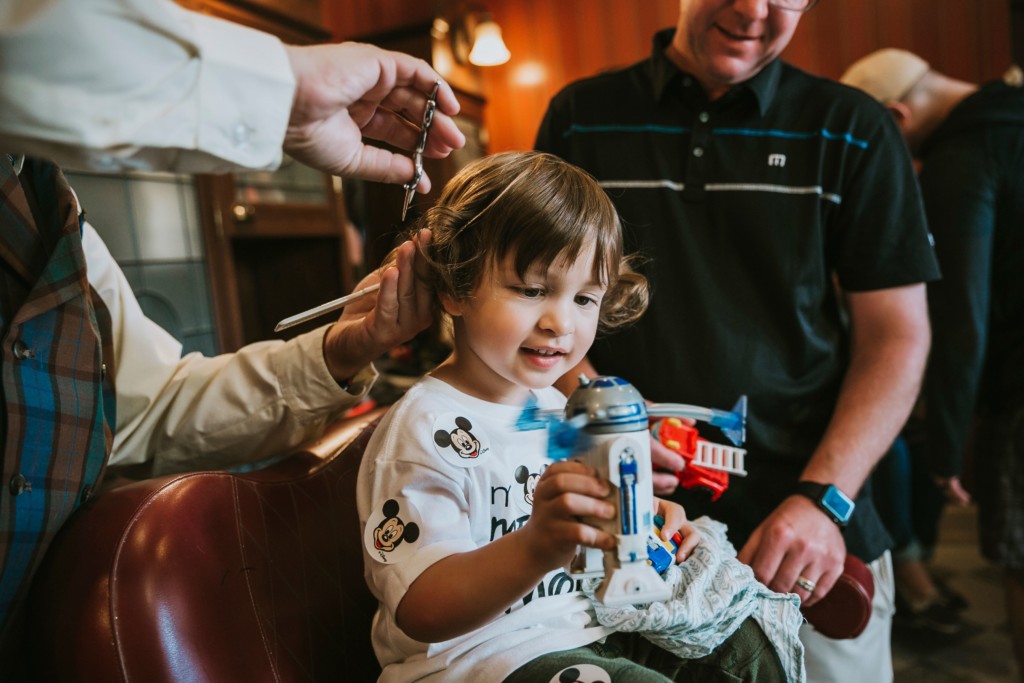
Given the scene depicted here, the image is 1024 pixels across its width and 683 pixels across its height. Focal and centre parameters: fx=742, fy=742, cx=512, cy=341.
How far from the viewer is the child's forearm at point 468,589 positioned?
28.2 inches

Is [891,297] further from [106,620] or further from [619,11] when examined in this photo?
[619,11]

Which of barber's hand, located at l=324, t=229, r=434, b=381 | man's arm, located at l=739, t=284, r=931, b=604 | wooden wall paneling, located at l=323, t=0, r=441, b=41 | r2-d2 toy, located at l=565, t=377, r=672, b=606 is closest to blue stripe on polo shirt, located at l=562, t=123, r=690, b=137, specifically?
man's arm, located at l=739, t=284, r=931, b=604

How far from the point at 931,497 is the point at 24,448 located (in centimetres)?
316

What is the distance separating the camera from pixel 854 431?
132 cm

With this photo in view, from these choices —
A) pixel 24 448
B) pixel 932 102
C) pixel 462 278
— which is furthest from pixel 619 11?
pixel 24 448

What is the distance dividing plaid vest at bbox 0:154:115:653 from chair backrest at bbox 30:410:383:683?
0.04 m

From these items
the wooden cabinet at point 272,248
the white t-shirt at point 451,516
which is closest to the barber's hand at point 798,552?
the white t-shirt at point 451,516

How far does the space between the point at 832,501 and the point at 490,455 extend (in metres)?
0.66

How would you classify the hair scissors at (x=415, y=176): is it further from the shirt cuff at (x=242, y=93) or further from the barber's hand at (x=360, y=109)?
the shirt cuff at (x=242, y=93)

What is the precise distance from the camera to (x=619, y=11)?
4.21 meters

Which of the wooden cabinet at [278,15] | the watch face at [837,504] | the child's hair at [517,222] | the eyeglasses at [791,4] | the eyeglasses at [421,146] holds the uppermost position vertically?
the wooden cabinet at [278,15]

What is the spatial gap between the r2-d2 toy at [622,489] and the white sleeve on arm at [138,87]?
1.33ft

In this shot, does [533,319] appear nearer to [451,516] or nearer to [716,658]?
[451,516]

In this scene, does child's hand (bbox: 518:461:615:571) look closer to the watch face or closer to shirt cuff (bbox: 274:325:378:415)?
shirt cuff (bbox: 274:325:378:415)
